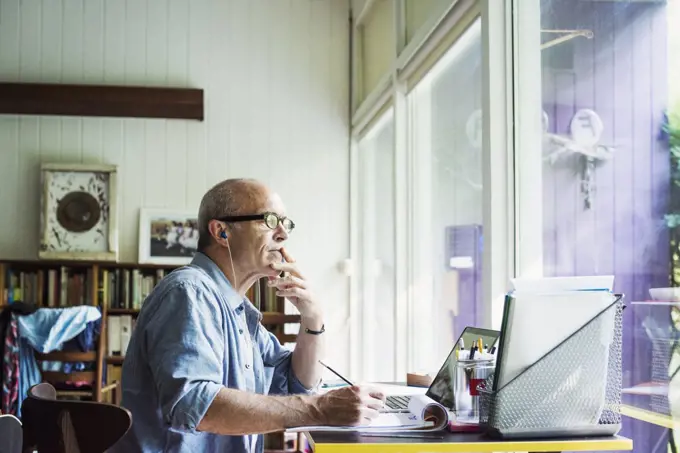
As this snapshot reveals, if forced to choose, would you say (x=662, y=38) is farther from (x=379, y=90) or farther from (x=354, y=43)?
(x=354, y=43)

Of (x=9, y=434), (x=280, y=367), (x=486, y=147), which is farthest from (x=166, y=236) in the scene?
(x=280, y=367)

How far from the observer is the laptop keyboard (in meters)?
2.15

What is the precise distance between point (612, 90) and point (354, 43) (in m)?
4.37

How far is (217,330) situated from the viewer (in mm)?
1920

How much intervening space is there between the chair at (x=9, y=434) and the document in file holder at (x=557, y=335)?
61.7 inches

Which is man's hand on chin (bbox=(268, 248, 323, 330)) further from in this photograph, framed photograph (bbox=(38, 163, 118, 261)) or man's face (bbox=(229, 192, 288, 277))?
framed photograph (bbox=(38, 163, 118, 261))

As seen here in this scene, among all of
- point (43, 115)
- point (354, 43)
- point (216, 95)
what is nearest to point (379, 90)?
point (354, 43)

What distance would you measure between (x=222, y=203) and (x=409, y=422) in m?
0.82

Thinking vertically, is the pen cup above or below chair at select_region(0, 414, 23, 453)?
above

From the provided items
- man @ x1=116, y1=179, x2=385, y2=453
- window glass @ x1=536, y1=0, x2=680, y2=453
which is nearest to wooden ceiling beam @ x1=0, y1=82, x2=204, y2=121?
window glass @ x1=536, y1=0, x2=680, y2=453

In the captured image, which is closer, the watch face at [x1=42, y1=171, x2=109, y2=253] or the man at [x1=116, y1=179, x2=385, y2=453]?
the man at [x1=116, y1=179, x2=385, y2=453]

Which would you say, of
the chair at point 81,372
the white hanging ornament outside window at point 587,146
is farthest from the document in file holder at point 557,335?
the chair at point 81,372

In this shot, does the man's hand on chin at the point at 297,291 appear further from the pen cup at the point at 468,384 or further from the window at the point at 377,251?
the window at the point at 377,251

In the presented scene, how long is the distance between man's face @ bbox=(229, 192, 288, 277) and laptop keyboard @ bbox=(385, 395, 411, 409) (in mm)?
483
